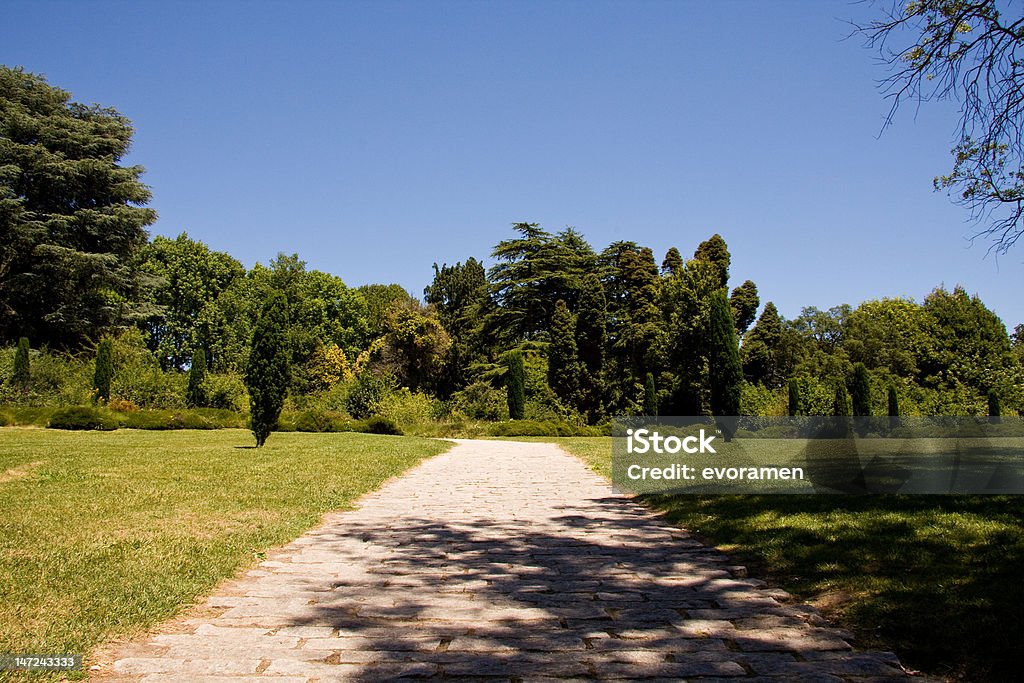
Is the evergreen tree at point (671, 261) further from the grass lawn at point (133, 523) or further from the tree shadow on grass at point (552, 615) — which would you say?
the tree shadow on grass at point (552, 615)

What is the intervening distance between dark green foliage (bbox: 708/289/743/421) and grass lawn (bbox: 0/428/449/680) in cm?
1158

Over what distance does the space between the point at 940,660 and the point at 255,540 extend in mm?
5352

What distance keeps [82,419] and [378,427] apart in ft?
31.0

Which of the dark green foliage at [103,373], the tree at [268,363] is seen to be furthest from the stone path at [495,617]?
the dark green foliage at [103,373]

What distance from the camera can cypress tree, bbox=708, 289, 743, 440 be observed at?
21.6m

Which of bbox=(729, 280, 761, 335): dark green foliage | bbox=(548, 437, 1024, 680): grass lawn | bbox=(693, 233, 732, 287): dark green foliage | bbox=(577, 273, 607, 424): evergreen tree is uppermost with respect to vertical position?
bbox=(693, 233, 732, 287): dark green foliage

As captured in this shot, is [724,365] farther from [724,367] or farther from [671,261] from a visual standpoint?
[671,261]

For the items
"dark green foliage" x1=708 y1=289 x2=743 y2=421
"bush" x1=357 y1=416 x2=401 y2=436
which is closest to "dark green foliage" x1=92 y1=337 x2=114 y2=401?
"bush" x1=357 y1=416 x2=401 y2=436

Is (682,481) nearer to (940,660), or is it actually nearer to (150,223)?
(940,660)

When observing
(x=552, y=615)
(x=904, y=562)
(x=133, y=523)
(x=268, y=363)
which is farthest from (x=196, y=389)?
(x=904, y=562)

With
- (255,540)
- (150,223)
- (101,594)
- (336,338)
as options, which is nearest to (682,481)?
(255,540)

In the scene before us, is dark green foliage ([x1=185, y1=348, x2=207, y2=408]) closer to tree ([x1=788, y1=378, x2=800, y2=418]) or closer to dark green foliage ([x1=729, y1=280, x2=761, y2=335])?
tree ([x1=788, y1=378, x2=800, y2=418])

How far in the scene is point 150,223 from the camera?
3522cm

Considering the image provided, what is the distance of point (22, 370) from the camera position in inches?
1049
